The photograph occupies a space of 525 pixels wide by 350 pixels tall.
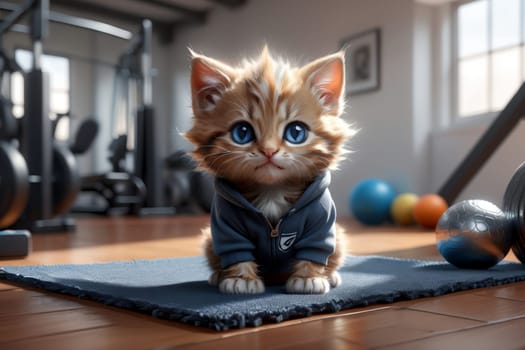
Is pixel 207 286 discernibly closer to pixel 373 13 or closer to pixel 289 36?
pixel 373 13

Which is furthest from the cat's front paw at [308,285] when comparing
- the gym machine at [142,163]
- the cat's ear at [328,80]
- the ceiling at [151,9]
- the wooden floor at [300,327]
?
the ceiling at [151,9]

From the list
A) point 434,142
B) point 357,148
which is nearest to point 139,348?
point 434,142

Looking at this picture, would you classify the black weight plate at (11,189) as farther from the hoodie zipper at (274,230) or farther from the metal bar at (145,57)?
the metal bar at (145,57)

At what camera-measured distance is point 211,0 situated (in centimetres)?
633

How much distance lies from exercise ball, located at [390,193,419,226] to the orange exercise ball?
0.23 metres

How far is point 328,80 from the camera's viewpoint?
1242 millimetres

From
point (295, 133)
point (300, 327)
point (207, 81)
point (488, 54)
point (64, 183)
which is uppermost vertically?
point (488, 54)

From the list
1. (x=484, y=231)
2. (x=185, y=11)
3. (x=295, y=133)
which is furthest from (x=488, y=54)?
(x=185, y=11)

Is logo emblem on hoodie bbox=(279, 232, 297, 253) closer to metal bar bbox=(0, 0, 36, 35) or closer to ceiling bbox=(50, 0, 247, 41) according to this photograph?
metal bar bbox=(0, 0, 36, 35)

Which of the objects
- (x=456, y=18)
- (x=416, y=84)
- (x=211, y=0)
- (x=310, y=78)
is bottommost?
(x=310, y=78)

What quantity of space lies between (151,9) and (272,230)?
248 inches

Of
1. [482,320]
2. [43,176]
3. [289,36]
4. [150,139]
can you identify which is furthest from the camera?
[289,36]

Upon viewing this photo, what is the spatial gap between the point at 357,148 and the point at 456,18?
1.28 m

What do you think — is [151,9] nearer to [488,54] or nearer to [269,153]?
[488,54]
